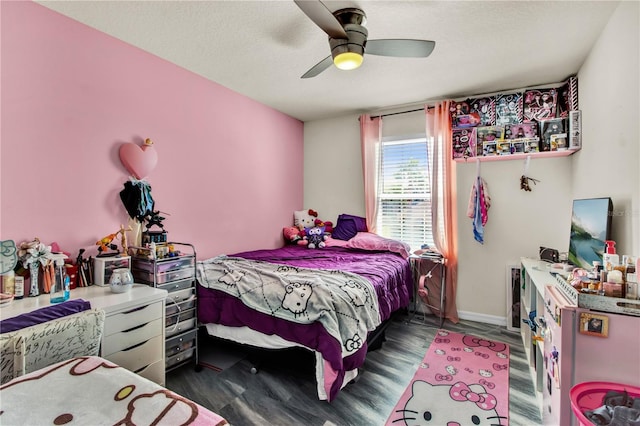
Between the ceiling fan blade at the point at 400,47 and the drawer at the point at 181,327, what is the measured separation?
2384 mm

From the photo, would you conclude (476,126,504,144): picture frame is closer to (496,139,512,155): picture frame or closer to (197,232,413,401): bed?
(496,139,512,155): picture frame

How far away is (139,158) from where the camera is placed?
2.39m

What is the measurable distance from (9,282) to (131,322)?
72cm

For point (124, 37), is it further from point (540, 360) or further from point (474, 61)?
point (540, 360)

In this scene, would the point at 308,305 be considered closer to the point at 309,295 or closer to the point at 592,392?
the point at 309,295

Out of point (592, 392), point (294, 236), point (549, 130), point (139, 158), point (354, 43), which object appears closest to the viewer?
point (592, 392)

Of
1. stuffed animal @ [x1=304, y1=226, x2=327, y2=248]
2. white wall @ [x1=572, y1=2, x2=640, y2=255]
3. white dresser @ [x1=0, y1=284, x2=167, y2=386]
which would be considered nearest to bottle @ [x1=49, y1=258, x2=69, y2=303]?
white dresser @ [x1=0, y1=284, x2=167, y2=386]

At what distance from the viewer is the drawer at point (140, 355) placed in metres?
1.75

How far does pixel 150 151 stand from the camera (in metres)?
2.46

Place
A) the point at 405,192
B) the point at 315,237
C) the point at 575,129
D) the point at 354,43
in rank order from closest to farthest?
1. the point at 354,43
2. the point at 575,129
3. the point at 405,192
4. the point at 315,237

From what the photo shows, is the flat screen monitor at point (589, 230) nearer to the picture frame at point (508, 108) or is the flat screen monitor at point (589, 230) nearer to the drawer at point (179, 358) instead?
the picture frame at point (508, 108)

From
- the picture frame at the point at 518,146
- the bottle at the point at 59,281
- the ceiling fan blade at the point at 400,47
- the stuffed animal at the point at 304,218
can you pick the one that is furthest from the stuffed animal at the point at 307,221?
the bottle at the point at 59,281

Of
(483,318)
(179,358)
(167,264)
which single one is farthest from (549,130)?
(179,358)

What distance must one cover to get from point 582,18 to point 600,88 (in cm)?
52
